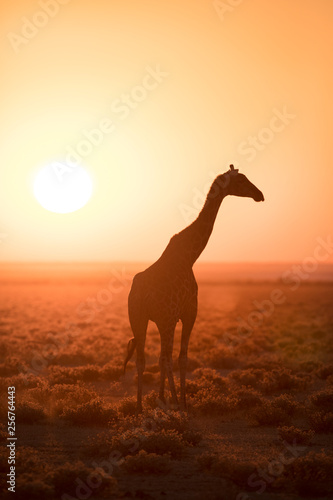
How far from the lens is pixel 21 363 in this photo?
19.4 meters

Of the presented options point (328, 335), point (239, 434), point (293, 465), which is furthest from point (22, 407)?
point (328, 335)

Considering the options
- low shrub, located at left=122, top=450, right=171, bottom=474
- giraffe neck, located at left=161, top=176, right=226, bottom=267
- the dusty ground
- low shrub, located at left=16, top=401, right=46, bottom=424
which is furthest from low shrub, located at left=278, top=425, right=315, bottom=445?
low shrub, located at left=16, top=401, right=46, bottom=424

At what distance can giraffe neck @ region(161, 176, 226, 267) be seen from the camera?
471 inches

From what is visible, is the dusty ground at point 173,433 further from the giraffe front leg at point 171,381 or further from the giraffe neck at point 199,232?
the giraffe neck at point 199,232

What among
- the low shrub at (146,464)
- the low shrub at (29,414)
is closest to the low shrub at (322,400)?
the low shrub at (146,464)

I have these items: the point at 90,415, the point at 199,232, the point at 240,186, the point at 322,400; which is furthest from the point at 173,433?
the point at 240,186

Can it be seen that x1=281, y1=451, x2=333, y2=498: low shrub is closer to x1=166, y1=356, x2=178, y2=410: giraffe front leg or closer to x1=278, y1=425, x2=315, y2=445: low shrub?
x1=278, y1=425, x2=315, y2=445: low shrub

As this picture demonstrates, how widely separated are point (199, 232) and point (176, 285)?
1244 millimetres

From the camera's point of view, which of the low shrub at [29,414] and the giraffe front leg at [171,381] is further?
the low shrub at [29,414]

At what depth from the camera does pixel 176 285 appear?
11625 millimetres

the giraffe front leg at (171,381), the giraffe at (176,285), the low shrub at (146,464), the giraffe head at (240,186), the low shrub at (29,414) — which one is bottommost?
the low shrub at (29,414)

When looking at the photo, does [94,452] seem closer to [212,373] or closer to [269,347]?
[212,373]

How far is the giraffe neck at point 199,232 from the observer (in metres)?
12.0

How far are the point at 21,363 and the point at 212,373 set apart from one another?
6.66 m
